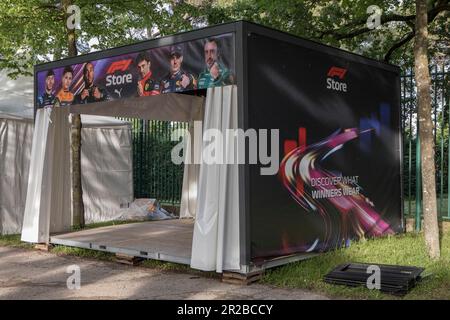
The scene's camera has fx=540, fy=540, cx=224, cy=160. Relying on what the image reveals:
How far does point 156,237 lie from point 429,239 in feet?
14.9

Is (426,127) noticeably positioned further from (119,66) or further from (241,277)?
(119,66)

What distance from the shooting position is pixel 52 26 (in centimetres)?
1284

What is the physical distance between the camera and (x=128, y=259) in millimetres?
8305

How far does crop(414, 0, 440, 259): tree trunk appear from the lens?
25.5 feet

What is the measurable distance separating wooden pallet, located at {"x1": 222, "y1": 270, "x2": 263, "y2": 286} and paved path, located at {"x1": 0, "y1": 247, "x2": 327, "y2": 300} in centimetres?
9

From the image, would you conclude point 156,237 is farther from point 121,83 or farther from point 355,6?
point 355,6

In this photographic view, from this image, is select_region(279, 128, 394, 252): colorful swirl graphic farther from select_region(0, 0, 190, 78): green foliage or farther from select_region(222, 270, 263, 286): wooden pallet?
select_region(0, 0, 190, 78): green foliage

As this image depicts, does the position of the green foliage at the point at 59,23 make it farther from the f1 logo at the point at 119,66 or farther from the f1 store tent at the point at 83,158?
the f1 logo at the point at 119,66

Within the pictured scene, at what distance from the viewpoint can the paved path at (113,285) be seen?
6.42 m

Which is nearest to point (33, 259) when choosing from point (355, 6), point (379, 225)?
point (379, 225)

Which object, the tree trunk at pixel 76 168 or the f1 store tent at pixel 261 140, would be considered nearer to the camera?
the f1 store tent at pixel 261 140

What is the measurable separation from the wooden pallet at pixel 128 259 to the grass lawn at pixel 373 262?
225 cm

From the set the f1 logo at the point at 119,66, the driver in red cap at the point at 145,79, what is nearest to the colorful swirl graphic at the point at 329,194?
the driver in red cap at the point at 145,79

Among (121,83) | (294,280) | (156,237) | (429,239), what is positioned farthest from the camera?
(156,237)
